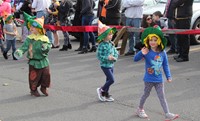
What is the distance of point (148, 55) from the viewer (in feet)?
17.8

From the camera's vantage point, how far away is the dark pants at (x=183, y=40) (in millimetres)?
9523

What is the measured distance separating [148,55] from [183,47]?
14.2ft

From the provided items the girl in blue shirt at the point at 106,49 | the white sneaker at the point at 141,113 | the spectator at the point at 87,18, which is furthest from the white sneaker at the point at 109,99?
the spectator at the point at 87,18

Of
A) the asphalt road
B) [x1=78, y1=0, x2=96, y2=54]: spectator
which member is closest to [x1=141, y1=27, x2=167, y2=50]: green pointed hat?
the asphalt road

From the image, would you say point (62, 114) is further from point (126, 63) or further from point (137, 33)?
point (137, 33)

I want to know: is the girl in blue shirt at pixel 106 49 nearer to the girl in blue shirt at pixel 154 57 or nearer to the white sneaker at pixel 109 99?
the white sneaker at pixel 109 99

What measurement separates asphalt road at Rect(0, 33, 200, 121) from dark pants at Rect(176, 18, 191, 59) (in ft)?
0.88

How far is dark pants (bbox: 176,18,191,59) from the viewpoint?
952 centimetres

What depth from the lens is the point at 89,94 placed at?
697 centimetres

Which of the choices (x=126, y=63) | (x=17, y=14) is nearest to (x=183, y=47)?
(x=126, y=63)

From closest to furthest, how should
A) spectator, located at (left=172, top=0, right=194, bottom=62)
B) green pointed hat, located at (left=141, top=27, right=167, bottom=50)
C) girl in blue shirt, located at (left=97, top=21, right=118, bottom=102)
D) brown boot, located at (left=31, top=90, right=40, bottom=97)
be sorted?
1. green pointed hat, located at (left=141, top=27, right=167, bottom=50)
2. girl in blue shirt, located at (left=97, top=21, right=118, bottom=102)
3. brown boot, located at (left=31, top=90, right=40, bottom=97)
4. spectator, located at (left=172, top=0, right=194, bottom=62)

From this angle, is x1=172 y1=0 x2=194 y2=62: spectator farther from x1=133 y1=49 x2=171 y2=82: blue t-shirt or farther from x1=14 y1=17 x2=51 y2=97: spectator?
x1=133 y1=49 x2=171 y2=82: blue t-shirt

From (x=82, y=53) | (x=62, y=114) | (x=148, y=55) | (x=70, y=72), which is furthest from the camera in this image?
(x=82, y=53)

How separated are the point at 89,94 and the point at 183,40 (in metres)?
3.53
